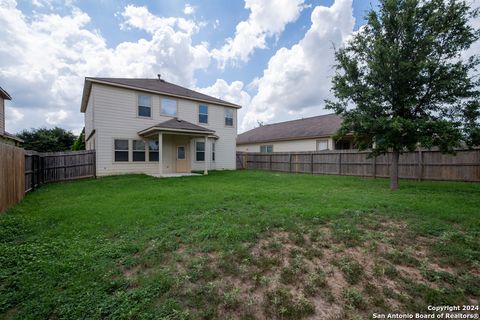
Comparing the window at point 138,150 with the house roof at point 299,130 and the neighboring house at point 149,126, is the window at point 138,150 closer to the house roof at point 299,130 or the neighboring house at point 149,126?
the neighboring house at point 149,126

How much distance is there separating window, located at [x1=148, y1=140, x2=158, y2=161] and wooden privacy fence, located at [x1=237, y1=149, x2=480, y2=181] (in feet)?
28.4

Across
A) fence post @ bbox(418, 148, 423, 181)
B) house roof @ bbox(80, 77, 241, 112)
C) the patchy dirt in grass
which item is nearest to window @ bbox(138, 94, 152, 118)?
house roof @ bbox(80, 77, 241, 112)

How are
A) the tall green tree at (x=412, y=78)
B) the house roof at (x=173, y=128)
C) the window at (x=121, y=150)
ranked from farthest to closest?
the window at (x=121, y=150) < the house roof at (x=173, y=128) < the tall green tree at (x=412, y=78)

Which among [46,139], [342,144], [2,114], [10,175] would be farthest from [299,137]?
[46,139]

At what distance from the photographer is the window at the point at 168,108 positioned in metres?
14.3

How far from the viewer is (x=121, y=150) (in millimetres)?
12852

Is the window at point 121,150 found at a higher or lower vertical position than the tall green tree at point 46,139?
lower

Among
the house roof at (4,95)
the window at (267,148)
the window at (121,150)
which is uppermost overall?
the house roof at (4,95)

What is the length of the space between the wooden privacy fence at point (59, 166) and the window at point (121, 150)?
1155 mm

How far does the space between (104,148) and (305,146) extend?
15.0 metres

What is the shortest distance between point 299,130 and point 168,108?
39.6ft

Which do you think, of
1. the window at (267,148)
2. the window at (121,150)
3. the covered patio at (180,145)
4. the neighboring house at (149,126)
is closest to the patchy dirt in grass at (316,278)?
the neighboring house at (149,126)

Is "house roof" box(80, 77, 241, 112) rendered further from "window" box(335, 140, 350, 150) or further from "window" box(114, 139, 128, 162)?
"window" box(335, 140, 350, 150)

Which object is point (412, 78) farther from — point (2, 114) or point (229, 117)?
point (2, 114)
